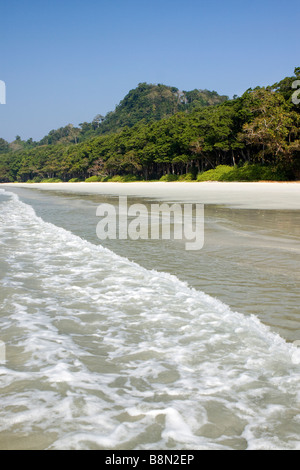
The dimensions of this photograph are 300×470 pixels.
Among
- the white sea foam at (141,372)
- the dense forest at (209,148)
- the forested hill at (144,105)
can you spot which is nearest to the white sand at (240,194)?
the dense forest at (209,148)

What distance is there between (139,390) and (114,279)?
2543 mm

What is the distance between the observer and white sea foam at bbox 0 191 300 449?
1842mm

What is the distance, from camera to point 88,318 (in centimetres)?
341

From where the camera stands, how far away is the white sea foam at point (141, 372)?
184 centimetres

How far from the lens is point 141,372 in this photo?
94.7 inches

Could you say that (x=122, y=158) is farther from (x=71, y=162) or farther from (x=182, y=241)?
(x=182, y=241)

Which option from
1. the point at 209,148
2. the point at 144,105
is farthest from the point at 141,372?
the point at 144,105

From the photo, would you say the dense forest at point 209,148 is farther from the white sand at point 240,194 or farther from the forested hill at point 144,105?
the forested hill at point 144,105

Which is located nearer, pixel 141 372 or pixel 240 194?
pixel 141 372

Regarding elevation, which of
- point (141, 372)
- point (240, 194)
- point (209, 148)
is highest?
point (209, 148)

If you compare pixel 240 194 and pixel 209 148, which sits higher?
pixel 209 148

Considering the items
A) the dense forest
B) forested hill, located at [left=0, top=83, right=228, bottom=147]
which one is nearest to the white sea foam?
the dense forest

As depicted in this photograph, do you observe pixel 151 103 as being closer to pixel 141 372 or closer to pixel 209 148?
pixel 209 148

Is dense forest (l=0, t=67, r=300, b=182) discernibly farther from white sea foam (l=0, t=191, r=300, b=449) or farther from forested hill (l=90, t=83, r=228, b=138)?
forested hill (l=90, t=83, r=228, b=138)
